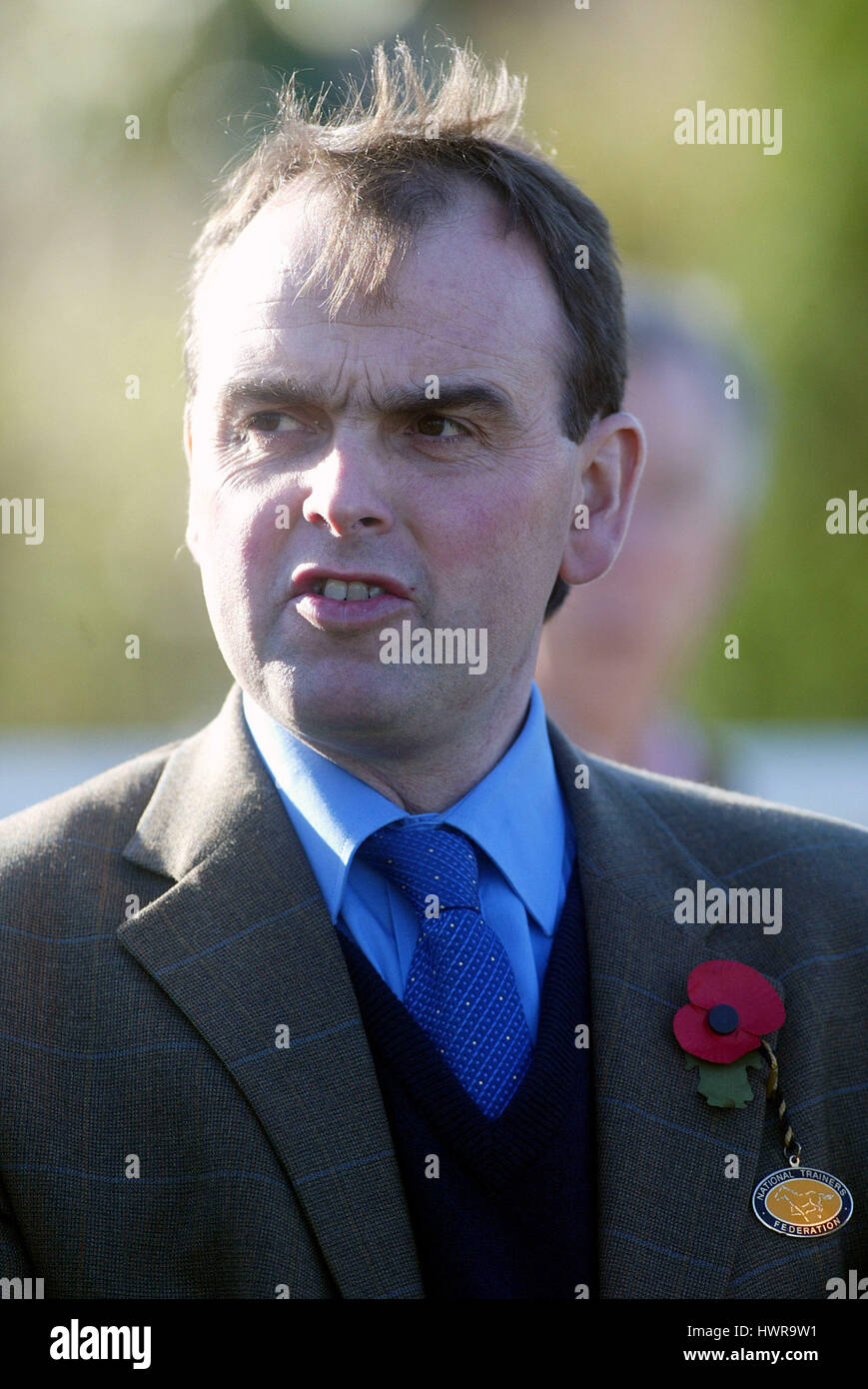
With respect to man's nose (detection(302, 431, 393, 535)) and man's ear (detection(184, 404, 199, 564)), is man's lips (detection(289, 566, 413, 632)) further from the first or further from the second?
man's ear (detection(184, 404, 199, 564))

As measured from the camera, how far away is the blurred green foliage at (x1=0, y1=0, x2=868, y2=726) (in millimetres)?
6875

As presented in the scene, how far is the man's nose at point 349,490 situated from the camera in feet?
6.20

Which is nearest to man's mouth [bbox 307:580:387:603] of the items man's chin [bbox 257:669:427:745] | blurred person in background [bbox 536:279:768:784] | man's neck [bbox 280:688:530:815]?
man's chin [bbox 257:669:427:745]

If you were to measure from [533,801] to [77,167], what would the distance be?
234 inches

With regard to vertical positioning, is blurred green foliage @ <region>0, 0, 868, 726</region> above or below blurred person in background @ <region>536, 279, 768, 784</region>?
above

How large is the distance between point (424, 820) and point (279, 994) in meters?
0.34

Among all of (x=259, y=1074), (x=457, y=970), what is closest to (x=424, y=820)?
(x=457, y=970)

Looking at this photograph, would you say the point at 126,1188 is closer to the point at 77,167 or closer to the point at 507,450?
the point at 507,450

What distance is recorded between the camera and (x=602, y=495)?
239cm

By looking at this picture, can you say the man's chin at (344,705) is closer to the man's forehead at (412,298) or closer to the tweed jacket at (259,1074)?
Result: the tweed jacket at (259,1074)

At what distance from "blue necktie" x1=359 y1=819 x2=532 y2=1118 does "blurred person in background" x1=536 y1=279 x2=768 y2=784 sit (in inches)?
64.7

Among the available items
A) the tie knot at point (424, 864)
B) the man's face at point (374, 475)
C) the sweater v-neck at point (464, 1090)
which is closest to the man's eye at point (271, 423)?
the man's face at point (374, 475)

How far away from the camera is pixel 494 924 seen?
83.3 inches

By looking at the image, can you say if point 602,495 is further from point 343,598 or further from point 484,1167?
point 484,1167
